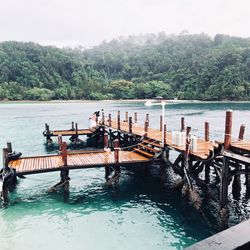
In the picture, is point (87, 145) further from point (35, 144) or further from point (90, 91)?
point (90, 91)

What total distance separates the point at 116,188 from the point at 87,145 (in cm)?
1630

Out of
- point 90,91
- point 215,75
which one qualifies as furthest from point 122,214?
point 90,91

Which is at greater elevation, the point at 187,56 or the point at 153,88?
the point at 187,56

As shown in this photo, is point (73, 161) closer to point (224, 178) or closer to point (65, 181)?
point (65, 181)

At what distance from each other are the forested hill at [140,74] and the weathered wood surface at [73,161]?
4354 inches

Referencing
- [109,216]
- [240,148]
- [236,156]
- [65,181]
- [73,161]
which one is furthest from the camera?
[73,161]

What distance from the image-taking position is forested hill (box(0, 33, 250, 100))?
12731cm

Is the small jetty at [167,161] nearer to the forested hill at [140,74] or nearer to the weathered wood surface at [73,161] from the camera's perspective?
the weathered wood surface at [73,161]

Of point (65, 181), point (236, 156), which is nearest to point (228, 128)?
point (236, 156)

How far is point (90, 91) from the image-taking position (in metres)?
148

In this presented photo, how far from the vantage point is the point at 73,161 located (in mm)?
17328

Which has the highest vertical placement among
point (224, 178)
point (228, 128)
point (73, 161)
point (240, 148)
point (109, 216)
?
point (228, 128)

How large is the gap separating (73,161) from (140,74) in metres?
162

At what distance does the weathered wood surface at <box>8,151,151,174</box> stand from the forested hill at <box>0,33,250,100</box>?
111 m
